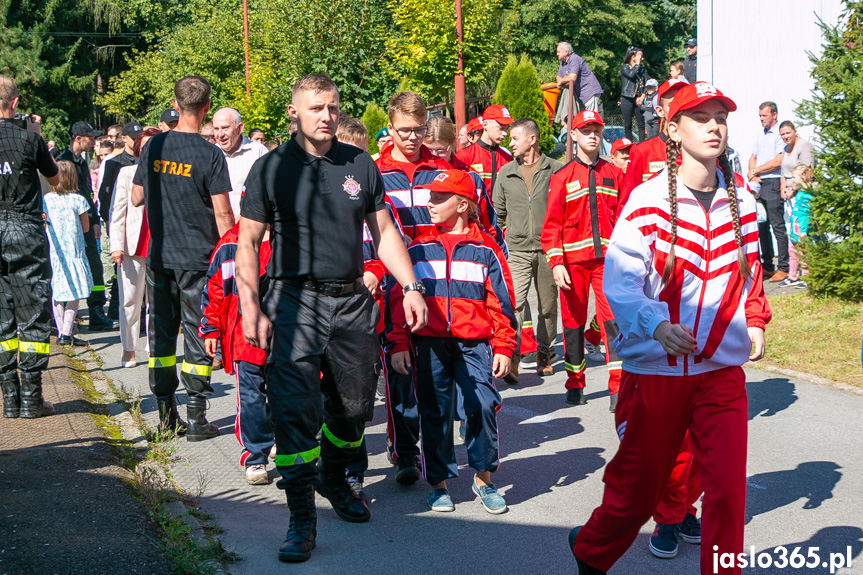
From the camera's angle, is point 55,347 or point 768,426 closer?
point 768,426

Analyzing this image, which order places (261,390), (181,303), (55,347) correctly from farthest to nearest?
(55,347)
(181,303)
(261,390)

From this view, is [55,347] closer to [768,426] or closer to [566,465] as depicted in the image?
[566,465]

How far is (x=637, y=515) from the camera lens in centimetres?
372

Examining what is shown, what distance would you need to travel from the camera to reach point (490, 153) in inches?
409

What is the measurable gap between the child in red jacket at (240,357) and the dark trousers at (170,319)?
0.84 meters

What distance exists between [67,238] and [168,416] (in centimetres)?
460

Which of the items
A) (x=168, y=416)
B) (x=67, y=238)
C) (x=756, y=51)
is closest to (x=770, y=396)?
(x=168, y=416)

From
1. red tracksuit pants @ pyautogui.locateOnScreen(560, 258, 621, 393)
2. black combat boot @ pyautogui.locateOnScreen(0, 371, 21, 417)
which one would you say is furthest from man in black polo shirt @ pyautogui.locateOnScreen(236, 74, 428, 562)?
black combat boot @ pyautogui.locateOnScreen(0, 371, 21, 417)

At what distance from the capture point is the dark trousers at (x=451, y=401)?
17.6 feet

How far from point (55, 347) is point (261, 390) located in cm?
592

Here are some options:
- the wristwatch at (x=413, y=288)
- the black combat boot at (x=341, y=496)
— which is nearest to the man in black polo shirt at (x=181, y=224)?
the black combat boot at (x=341, y=496)

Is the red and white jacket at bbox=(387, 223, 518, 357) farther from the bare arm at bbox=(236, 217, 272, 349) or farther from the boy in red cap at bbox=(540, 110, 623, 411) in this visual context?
the boy in red cap at bbox=(540, 110, 623, 411)

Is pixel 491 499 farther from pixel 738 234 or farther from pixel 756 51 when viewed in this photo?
pixel 756 51

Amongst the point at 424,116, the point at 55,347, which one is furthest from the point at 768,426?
the point at 55,347
